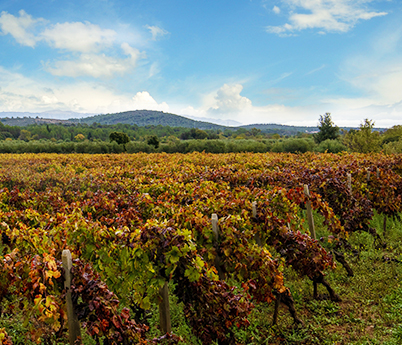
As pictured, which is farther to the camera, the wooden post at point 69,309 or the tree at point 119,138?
the tree at point 119,138

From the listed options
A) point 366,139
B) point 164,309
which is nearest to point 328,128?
point 366,139

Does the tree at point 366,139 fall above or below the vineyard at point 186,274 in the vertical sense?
above

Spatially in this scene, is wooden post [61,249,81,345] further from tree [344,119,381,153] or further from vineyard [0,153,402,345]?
tree [344,119,381,153]

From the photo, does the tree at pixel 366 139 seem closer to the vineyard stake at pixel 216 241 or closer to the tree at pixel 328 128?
the tree at pixel 328 128

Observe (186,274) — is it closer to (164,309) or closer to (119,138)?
(164,309)

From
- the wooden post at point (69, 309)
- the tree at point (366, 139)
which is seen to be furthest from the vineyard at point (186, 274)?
the tree at point (366, 139)

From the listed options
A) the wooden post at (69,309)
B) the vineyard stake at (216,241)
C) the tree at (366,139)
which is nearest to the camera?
the wooden post at (69,309)

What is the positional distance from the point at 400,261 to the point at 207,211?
461 centimetres

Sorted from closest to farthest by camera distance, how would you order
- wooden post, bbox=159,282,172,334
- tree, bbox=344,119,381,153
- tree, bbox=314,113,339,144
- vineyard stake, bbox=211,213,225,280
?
wooden post, bbox=159,282,172,334 → vineyard stake, bbox=211,213,225,280 → tree, bbox=344,119,381,153 → tree, bbox=314,113,339,144

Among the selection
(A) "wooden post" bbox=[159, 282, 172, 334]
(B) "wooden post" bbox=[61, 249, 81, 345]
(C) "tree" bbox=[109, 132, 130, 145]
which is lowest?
(A) "wooden post" bbox=[159, 282, 172, 334]

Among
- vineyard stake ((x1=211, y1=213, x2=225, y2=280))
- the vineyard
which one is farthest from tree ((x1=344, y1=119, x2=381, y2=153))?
vineyard stake ((x1=211, y1=213, x2=225, y2=280))

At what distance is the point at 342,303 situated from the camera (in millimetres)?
4688

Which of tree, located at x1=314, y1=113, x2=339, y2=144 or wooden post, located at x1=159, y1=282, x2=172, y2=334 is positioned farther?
tree, located at x1=314, y1=113, x2=339, y2=144

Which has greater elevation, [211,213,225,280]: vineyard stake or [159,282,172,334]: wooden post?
[211,213,225,280]: vineyard stake
